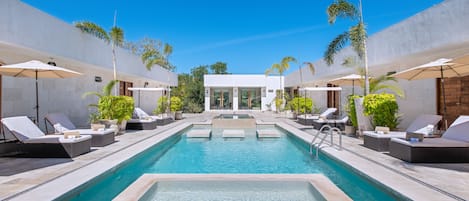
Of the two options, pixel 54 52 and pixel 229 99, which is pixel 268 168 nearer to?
pixel 54 52

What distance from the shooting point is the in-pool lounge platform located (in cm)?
423

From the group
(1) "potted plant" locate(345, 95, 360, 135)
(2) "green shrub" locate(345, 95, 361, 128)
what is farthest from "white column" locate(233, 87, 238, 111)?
(2) "green shrub" locate(345, 95, 361, 128)

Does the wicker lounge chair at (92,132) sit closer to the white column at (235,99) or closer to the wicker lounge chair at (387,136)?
the wicker lounge chair at (387,136)

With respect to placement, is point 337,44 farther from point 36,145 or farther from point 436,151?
point 36,145

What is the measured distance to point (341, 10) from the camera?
33.8 ft

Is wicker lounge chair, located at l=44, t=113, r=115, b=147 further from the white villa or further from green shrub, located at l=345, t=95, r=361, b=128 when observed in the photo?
the white villa

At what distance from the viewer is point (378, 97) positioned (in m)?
8.72

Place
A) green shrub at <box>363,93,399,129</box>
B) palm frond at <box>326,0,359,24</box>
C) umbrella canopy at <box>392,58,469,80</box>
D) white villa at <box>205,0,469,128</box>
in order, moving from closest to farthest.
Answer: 1. umbrella canopy at <box>392,58,469,80</box>
2. white villa at <box>205,0,469,128</box>
3. green shrub at <box>363,93,399,129</box>
4. palm frond at <box>326,0,359,24</box>

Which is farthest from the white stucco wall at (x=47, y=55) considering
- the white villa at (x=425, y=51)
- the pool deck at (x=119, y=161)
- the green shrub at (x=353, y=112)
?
the white villa at (x=425, y=51)

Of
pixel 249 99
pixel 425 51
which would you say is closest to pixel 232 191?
pixel 425 51

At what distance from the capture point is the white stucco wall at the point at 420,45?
8.07 m

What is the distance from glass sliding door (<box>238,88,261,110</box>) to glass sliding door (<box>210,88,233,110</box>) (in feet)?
3.65

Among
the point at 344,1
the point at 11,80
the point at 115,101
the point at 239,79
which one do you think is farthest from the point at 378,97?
the point at 239,79

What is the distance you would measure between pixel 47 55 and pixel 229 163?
6.76 m
